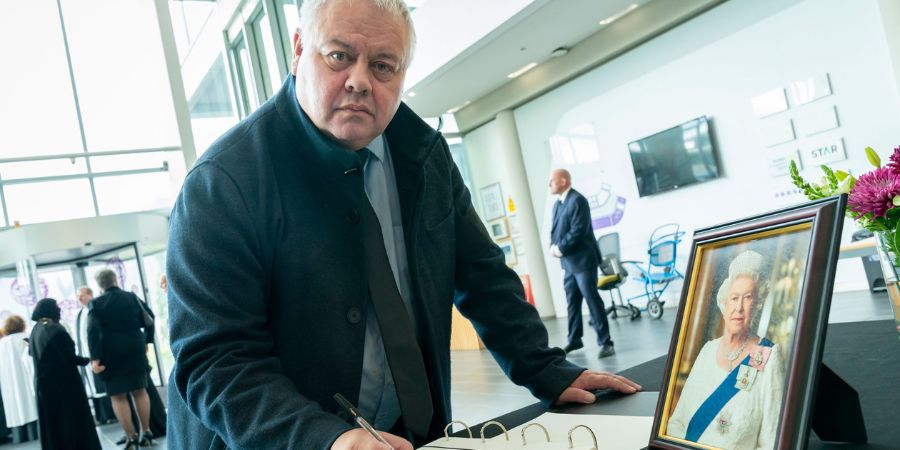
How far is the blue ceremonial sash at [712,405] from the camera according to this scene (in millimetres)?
603

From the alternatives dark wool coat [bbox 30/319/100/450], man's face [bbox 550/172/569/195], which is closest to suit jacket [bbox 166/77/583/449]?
man's face [bbox 550/172/569/195]

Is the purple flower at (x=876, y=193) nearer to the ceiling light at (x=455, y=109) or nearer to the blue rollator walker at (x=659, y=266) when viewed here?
the blue rollator walker at (x=659, y=266)

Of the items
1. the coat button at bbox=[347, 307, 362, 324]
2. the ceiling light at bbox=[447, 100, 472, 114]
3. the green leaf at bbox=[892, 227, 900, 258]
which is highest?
the ceiling light at bbox=[447, 100, 472, 114]

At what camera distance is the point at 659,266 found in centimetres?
775

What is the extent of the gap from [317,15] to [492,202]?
964 cm

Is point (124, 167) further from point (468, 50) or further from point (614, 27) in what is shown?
point (614, 27)

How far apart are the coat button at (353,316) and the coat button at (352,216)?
0.13m

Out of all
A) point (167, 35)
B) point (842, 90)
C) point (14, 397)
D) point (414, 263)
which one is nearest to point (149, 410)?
point (14, 397)

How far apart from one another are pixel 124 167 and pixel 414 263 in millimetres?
7962

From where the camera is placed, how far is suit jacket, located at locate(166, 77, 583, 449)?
0.79m

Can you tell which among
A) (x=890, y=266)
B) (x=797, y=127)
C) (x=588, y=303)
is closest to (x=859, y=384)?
(x=890, y=266)

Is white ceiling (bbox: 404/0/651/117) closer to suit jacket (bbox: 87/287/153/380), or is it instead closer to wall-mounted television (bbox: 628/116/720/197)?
wall-mounted television (bbox: 628/116/720/197)

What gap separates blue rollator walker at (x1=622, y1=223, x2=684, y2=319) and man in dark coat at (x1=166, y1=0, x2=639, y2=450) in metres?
6.67

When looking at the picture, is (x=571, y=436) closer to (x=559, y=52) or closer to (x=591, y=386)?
(x=591, y=386)
